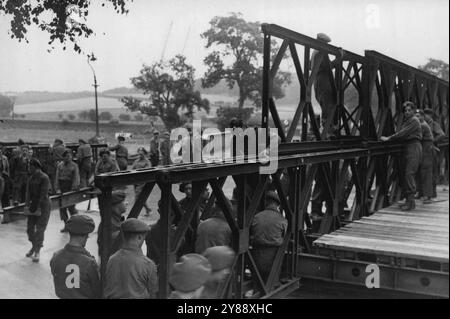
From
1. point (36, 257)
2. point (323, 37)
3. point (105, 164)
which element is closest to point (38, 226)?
point (36, 257)

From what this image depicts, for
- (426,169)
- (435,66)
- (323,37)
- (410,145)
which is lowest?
(426,169)

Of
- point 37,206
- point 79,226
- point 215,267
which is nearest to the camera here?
point 215,267

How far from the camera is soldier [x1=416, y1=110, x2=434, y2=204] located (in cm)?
969

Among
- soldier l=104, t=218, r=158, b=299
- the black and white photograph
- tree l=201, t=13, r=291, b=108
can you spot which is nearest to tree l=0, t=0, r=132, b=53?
the black and white photograph

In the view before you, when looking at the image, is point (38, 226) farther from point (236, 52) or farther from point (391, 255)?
point (236, 52)

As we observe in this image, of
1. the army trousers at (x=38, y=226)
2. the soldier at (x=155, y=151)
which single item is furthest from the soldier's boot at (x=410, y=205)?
the soldier at (x=155, y=151)

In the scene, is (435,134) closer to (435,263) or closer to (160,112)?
(435,263)

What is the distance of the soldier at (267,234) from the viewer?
636 centimetres

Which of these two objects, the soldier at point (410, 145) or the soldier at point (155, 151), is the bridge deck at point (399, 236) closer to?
the soldier at point (410, 145)

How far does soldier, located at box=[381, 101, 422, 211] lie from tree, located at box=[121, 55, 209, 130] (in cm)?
3667

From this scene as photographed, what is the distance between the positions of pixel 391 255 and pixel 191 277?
3.15m

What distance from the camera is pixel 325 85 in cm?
930
